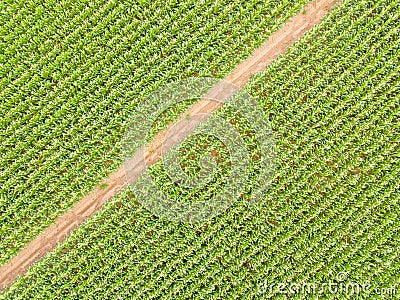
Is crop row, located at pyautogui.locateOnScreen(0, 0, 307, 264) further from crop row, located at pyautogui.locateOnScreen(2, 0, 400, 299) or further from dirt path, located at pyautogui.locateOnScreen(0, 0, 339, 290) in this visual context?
crop row, located at pyautogui.locateOnScreen(2, 0, 400, 299)

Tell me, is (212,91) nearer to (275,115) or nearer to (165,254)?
(275,115)

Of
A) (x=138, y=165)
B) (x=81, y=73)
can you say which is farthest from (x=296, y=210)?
(x=81, y=73)

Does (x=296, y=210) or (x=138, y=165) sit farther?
(x=138, y=165)

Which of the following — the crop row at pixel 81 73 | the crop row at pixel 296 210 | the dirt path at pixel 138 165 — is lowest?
the crop row at pixel 296 210

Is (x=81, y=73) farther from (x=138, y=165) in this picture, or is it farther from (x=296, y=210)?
(x=296, y=210)

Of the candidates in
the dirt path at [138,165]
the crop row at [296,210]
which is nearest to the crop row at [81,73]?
the dirt path at [138,165]

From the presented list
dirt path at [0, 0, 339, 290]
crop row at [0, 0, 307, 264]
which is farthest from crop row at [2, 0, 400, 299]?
crop row at [0, 0, 307, 264]

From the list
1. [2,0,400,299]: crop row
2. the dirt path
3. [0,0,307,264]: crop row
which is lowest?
[2,0,400,299]: crop row

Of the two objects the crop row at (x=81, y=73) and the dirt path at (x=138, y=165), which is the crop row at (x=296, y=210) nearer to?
the dirt path at (x=138, y=165)
